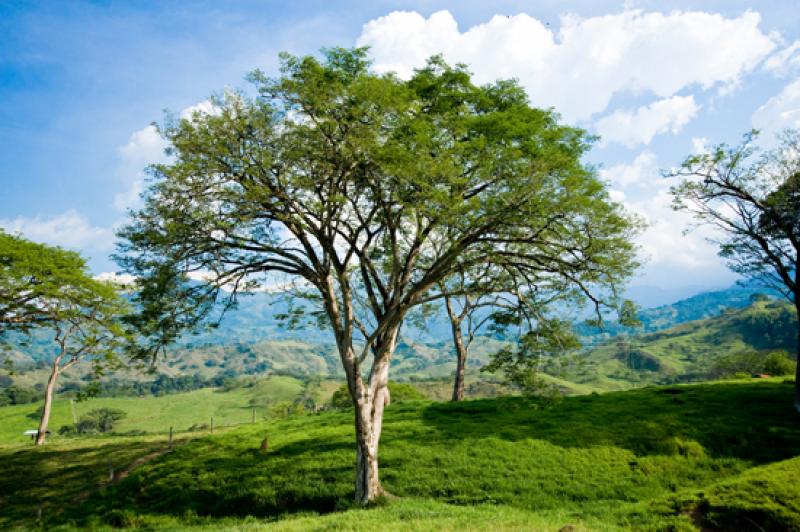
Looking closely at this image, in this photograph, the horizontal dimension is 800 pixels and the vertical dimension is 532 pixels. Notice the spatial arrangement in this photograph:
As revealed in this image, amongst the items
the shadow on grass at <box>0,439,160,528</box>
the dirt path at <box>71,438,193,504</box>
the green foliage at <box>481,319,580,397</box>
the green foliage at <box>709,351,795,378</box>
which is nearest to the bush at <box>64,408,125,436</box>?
the shadow on grass at <box>0,439,160,528</box>

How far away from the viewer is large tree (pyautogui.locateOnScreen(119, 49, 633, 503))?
15453mm

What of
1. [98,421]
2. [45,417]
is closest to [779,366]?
[45,417]

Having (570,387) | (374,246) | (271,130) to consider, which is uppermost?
(271,130)

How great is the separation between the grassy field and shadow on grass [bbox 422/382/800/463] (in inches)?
3.8

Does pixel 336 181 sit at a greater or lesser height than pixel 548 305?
greater

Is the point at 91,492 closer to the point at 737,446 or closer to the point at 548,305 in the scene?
the point at 548,305

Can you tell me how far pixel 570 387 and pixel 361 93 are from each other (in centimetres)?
19400

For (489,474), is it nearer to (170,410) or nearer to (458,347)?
(458,347)

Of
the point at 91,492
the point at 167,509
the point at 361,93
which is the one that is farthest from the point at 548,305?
the point at 91,492

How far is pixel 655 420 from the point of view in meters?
24.8

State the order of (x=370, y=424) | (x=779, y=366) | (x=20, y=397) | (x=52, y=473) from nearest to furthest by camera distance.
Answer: (x=370, y=424)
(x=52, y=473)
(x=779, y=366)
(x=20, y=397)

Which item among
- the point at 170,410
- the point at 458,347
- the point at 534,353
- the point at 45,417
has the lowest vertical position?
the point at 170,410

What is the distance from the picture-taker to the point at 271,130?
16094mm

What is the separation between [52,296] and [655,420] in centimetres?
3372
